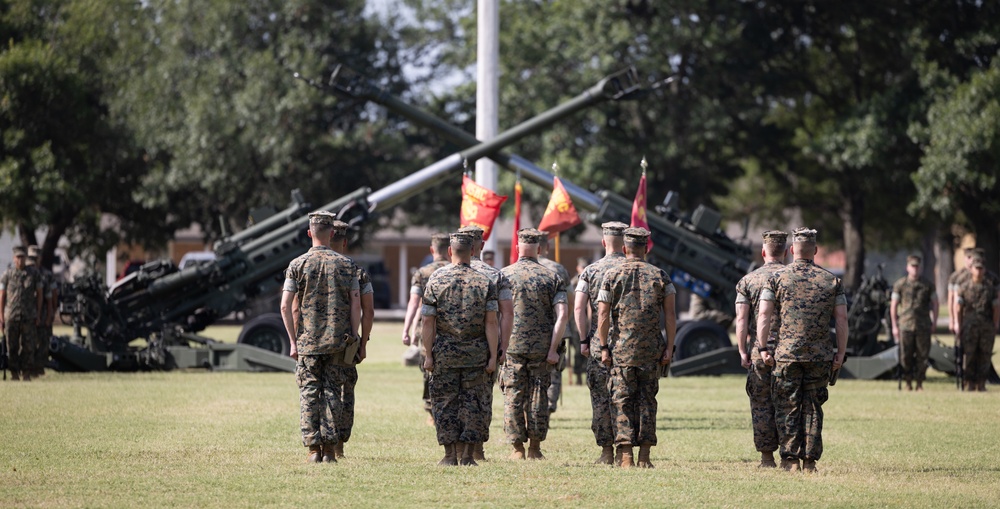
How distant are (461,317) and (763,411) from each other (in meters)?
2.56

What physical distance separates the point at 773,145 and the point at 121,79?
738 inches

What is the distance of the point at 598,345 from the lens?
11.0 m

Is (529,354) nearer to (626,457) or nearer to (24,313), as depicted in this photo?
(626,457)

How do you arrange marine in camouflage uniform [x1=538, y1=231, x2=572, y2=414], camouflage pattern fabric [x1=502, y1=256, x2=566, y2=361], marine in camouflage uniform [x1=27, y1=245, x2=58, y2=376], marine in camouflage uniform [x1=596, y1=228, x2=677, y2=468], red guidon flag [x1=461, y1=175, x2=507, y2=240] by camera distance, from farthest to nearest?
marine in camouflage uniform [x1=27, y1=245, x2=58, y2=376] → red guidon flag [x1=461, y1=175, x2=507, y2=240] → marine in camouflage uniform [x1=538, y1=231, x2=572, y2=414] → camouflage pattern fabric [x1=502, y1=256, x2=566, y2=361] → marine in camouflage uniform [x1=596, y1=228, x2=677, y2=468]

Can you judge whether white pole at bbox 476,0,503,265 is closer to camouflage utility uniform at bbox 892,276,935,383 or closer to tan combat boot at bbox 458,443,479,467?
camouflage utility uniform at bbox 892,276,935,383

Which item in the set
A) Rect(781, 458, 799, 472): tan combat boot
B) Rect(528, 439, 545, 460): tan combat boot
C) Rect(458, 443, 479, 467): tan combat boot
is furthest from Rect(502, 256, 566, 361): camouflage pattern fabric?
Rect(781, 458, 799, 472): tan combat boot

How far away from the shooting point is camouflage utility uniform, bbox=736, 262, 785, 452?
35.4 feet

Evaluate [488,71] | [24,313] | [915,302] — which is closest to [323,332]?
[24,313]

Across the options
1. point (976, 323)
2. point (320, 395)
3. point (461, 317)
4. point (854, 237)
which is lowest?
point (320, 395)

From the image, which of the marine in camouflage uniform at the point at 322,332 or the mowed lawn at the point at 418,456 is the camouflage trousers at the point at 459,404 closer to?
the mowed lawn at the point at 418,456

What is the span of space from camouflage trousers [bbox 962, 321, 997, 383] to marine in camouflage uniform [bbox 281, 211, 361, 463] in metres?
11.5

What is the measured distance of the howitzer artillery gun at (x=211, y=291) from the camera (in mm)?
20969

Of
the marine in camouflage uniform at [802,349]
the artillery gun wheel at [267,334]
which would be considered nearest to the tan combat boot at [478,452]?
the marine in camouflage uniform at [802,349]

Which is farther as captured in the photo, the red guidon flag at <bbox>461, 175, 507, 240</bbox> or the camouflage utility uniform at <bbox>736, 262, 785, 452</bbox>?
the red guidon flag at <bbox>461, 175, 507, 240</bbox>
